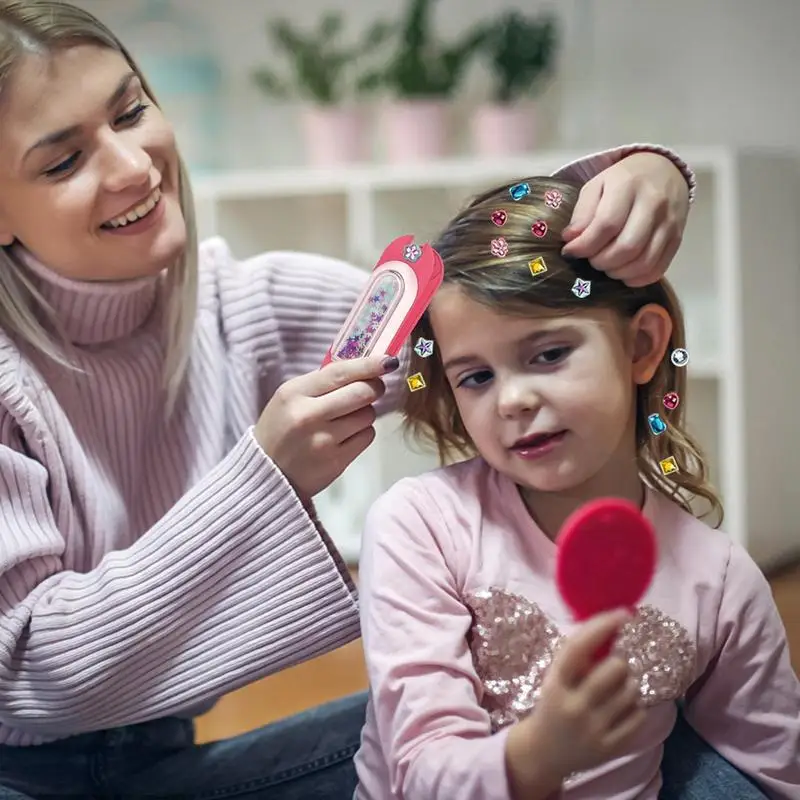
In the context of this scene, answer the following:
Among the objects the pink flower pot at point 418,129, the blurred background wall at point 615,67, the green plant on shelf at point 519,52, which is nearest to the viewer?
the blurred background wall at point 615,67

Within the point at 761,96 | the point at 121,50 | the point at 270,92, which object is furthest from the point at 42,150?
the point at 270,92

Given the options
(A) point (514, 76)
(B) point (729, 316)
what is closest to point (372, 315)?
(B) point (729, 316)

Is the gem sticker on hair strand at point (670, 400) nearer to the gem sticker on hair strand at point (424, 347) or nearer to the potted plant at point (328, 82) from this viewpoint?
the gem sticker on hair strand at point (424, 347)

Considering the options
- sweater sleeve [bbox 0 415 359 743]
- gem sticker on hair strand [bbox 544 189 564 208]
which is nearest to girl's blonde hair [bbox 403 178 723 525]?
gem sticker on hair strand [bbox 544 189 564 208]

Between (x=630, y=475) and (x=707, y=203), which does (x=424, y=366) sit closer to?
(x=630, y=475)

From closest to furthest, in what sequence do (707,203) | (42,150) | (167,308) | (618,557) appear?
(618,557) < (42,150) < (167,308) < (707,203)

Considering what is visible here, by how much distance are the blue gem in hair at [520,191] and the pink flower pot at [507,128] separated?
97 cm

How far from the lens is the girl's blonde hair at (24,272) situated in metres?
0.65

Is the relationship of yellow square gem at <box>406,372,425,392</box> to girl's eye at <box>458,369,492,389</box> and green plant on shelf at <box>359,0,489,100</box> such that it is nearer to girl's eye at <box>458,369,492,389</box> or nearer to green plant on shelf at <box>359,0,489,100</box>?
girl's eye at <box>458,369,492,389</box>

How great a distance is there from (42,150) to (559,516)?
0.37 meters

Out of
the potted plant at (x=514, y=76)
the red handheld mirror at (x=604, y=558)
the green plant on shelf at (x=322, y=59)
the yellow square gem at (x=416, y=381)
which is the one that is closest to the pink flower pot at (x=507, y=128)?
the potted plant at (x=514, y=76)

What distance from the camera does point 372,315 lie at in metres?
0.57

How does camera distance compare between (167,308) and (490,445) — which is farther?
(167,308)

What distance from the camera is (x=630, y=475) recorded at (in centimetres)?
59
